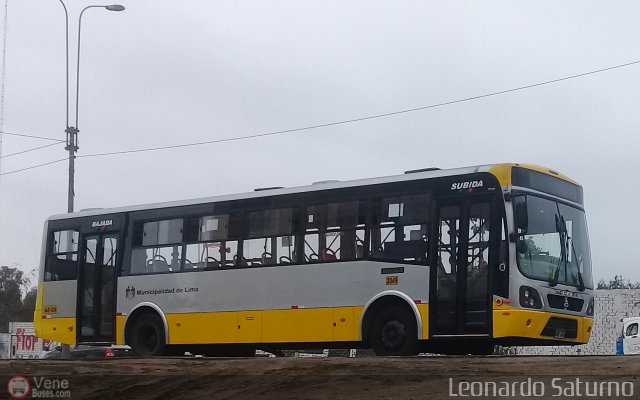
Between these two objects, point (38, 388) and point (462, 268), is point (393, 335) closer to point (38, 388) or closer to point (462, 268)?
point (462, 268)

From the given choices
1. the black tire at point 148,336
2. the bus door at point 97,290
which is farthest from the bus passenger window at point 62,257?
the black tire at point 148,336

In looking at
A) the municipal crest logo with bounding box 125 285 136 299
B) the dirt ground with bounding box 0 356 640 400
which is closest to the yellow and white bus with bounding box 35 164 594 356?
the municipal crest logo with bounding box 125 285 136 299

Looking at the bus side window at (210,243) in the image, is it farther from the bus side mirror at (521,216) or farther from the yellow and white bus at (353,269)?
the bus side mirror at (521,216)

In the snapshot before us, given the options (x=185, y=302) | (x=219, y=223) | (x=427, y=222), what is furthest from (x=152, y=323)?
(x=427, y=222)

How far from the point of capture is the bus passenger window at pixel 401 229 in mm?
17047

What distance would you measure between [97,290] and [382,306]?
23.7 ft

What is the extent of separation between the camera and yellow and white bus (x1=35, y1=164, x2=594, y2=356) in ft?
53.8

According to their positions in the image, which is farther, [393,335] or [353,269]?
[353,269]

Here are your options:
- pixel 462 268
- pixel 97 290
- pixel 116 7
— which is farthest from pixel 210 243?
pixel 116 7

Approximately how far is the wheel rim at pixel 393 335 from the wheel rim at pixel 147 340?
549cm

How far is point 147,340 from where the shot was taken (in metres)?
21.0

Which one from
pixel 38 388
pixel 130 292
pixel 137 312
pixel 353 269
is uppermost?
pixel 353 269

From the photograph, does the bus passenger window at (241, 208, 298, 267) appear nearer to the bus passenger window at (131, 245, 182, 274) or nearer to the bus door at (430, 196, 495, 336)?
the bus passenger window at (131, 245, 182, 274)

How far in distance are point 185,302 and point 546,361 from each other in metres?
9.35
